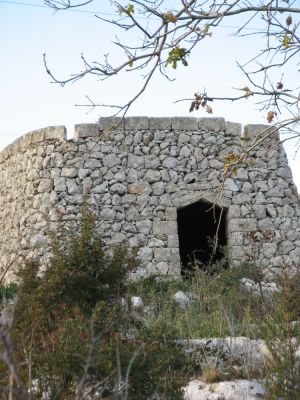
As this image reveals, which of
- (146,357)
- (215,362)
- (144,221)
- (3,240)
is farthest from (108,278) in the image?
(3,240)

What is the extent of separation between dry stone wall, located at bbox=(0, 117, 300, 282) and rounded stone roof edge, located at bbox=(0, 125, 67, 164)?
0.07 ft

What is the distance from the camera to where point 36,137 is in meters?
12.0

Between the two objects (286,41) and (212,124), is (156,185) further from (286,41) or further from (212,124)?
(286,41)

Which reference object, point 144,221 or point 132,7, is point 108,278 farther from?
point 144,221

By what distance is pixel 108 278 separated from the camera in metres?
6.60

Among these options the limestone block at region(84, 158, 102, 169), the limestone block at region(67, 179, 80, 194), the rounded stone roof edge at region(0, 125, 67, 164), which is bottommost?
the limestone block at region(67, 179, 80, 194)

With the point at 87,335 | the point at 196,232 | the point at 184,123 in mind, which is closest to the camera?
the point at 87,335

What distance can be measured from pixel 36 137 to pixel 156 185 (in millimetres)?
2389

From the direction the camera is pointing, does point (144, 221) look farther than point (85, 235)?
Yes

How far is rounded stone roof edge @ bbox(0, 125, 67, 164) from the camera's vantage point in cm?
1166

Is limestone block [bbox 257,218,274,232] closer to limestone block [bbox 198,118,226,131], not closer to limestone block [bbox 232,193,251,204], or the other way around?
limestone block [bbox 232,193,251,204]

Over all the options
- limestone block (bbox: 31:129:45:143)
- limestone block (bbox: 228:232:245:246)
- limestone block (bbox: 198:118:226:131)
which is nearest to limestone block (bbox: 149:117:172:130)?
limestone block (bbox: 198:118:226:131)

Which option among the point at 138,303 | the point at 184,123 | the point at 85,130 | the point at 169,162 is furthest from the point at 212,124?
the point at 138,303

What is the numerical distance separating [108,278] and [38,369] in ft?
7.44
